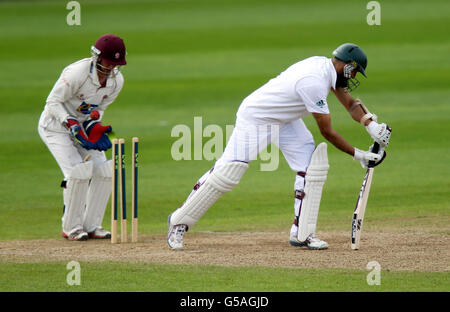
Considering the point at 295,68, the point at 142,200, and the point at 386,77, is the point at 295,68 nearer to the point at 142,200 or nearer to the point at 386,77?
the point at 142,200

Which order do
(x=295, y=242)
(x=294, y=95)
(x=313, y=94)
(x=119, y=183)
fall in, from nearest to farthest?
1. (x=313, y=94)
2. (x=294, y=95)
3. (x=295, y=242)
4. (x=119, y=183)

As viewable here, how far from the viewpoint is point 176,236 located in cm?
703

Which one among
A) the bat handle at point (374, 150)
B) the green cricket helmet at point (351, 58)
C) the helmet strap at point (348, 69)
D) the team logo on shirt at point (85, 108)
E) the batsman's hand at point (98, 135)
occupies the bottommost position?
the bat handle at point (374, 150)

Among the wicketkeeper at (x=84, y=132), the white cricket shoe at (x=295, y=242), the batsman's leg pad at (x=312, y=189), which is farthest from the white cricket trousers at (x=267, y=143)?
the wicketkeeper at (x=84, y=132)

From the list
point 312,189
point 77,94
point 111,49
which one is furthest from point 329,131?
point 77,94

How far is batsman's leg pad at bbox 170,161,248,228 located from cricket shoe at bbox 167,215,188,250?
1.5 inches

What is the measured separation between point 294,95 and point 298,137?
1.43 ft

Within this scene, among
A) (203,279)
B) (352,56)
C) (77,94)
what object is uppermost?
(352,56)

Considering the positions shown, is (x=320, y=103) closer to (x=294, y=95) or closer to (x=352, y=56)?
(x=294, y=95)

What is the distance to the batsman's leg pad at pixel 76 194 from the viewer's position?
7.55 metres

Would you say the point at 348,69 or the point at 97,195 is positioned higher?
the point at 348,69

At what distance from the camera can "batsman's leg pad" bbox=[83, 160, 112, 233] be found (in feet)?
25.5

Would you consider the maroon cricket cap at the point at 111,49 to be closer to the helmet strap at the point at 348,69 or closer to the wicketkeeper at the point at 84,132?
the wicketkeeper at the point at 84,132

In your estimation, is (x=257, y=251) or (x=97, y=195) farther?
(x=97, y=195)
